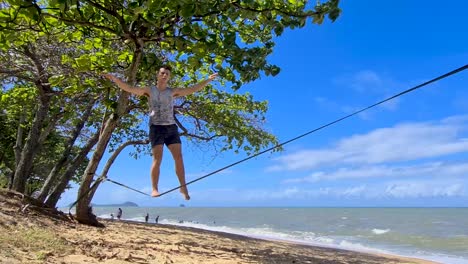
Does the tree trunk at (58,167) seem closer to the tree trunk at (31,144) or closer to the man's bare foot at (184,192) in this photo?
the tree trunk at (31,144)

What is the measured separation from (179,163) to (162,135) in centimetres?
56

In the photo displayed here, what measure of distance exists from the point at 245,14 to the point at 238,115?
27.4 feet

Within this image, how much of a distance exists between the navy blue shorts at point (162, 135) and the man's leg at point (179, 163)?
8 centimetres

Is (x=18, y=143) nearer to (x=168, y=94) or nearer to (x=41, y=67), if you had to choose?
(x=41, y=67)

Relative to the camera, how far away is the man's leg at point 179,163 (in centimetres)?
667

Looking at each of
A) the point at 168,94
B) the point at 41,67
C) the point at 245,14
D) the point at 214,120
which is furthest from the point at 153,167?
the point at 214,120

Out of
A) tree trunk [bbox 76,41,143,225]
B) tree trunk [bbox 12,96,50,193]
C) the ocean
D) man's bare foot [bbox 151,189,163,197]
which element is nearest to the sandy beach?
tree trunk [bbox 76,41,143,225]

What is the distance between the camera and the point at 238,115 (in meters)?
14.1

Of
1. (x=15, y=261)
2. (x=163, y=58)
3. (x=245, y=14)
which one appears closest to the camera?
(x=15, y=261)

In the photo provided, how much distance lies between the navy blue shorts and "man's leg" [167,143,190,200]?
0.08m

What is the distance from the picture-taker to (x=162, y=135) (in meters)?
6.59

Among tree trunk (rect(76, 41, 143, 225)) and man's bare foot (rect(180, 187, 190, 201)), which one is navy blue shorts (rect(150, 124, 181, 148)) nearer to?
man's bare foot (rect(180, 187, 190, 201))

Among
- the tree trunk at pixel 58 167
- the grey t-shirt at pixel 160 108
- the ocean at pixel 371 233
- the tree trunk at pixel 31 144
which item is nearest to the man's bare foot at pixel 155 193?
Answer: the grey t-shirt at pixel 160 108

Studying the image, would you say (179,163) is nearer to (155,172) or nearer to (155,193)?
(155,172)
